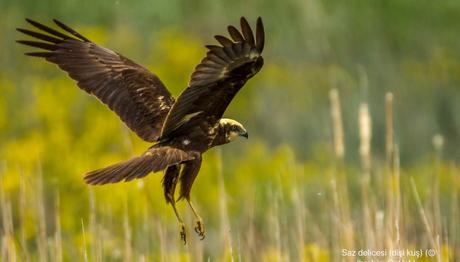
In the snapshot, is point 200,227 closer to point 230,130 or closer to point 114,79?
point 230,130

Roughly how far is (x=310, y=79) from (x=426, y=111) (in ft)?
7.58

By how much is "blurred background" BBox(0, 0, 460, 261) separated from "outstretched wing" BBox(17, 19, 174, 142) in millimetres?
1771

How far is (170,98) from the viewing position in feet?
22.4

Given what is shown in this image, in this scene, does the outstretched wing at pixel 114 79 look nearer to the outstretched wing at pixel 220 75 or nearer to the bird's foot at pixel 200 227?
the outstretched wing at pixel 220 75

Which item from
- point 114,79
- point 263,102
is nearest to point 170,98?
point 114,79

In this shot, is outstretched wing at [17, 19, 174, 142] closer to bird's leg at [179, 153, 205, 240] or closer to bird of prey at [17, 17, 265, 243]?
bird of prey at [17, 17, 265, 243]

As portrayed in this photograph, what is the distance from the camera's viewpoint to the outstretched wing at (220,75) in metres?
5.98

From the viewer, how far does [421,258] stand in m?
6.84

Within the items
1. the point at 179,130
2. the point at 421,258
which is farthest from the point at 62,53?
the point at 421,258

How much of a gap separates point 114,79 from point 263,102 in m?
Answer: 13.4

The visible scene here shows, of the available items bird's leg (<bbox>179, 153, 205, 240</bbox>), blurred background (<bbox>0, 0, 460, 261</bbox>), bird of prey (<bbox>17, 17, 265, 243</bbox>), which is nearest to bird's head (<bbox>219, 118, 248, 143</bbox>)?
bird of prey (<bbox>17, 17, 265, 243</bbox>)

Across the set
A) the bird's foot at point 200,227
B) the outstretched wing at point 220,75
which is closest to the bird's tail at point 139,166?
the outstretched wing at point 220,75

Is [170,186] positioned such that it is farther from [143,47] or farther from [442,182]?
[143,47]

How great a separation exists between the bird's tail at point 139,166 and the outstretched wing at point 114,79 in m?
0.33
